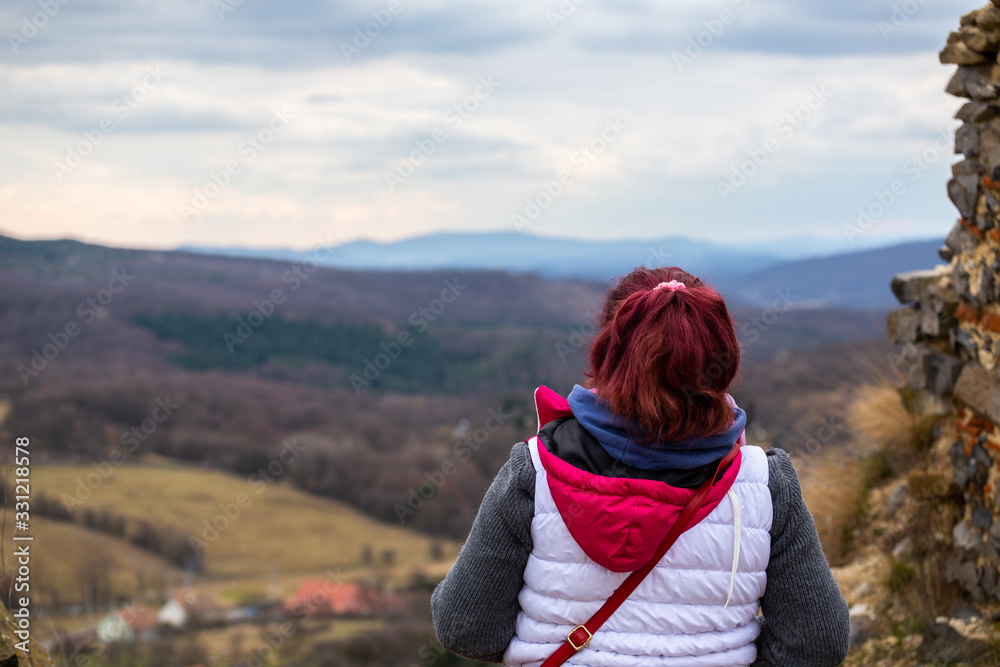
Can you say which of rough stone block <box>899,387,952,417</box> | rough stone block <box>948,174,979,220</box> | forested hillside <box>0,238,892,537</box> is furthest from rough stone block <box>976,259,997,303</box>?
forested hillside <box>0,238,892,537</box>

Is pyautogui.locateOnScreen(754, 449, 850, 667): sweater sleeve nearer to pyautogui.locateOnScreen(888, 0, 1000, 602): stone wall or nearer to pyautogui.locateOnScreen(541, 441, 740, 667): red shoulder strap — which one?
pyautogui.locateOnScreen(541, 441, 740, 667): red shoulder strap

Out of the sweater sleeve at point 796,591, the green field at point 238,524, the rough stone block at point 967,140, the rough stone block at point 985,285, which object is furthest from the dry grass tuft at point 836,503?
the green field at point 238,524

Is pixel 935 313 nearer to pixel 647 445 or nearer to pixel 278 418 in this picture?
pixel 647 445

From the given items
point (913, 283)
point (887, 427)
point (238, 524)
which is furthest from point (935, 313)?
point (238, 524)

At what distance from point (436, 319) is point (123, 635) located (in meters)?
81.0

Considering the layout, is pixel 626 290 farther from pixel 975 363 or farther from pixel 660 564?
pixel 975 363

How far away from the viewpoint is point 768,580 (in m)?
1.85

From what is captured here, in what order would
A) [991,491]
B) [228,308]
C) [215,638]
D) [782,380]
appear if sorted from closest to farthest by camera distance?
[991,491] → [215,638] → [782,380] → [228,308]

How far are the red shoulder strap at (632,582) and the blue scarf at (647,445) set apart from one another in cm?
4

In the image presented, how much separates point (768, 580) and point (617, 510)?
0.42m

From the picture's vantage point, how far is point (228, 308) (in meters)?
105

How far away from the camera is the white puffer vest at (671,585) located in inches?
69.9

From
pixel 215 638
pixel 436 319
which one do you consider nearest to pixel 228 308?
pixel 436 319

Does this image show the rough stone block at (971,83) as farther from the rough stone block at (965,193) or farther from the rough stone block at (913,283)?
the rough stone block at (913,283)
